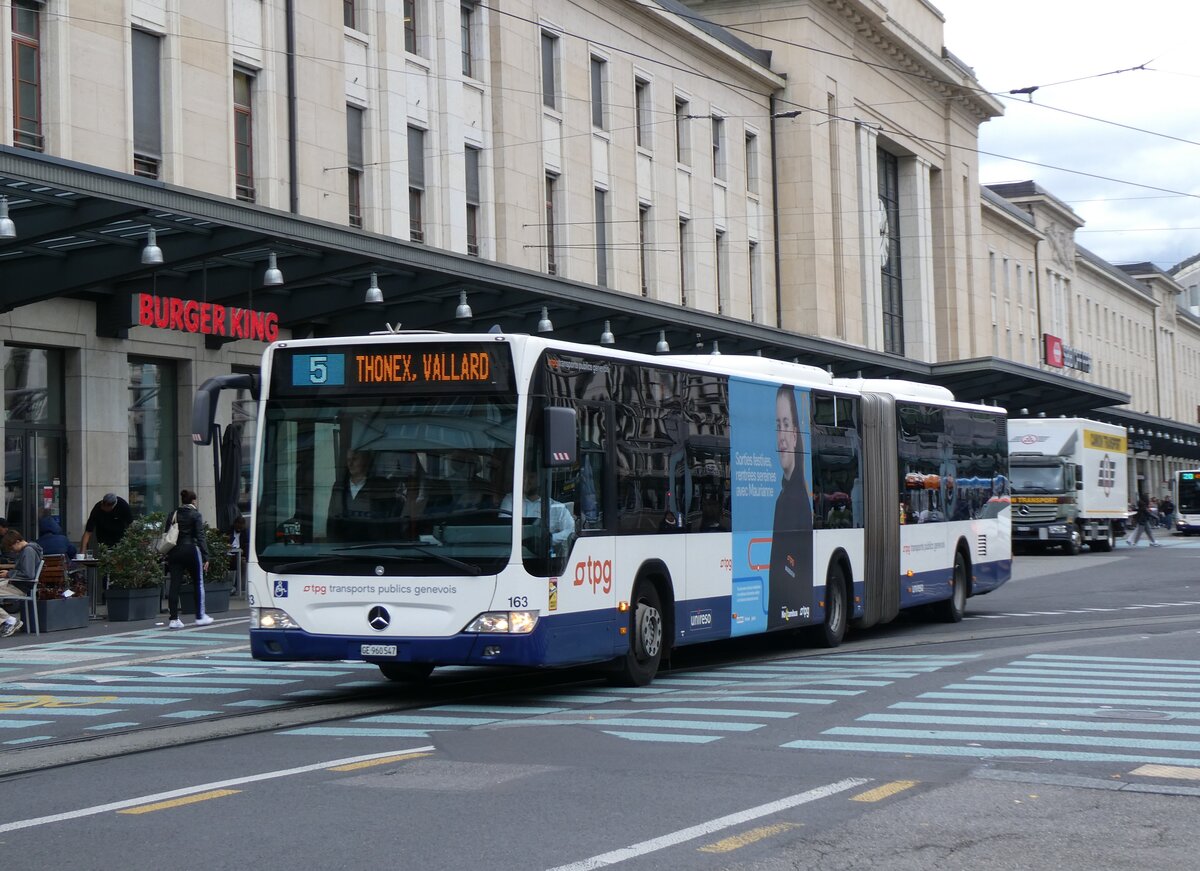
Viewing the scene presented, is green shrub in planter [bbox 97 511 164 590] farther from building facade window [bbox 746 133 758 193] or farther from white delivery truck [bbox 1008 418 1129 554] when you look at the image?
building facade window [bbox 746 133 758 193]

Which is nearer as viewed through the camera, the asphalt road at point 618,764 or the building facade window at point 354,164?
the asphalt road at point 618,764

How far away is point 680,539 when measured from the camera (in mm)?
14719

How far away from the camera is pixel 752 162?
164 feet

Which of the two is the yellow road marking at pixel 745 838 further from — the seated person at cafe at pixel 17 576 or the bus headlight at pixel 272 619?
the seated person at cafe at pixel 17 576

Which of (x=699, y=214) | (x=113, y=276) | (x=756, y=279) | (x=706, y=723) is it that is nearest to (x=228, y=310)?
(x=113, y=276)

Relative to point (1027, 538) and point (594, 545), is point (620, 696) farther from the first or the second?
point (1027, 538)

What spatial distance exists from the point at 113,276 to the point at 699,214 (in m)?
24.7

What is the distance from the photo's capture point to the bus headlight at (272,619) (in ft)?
42.1

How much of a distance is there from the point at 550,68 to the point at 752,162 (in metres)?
13.0

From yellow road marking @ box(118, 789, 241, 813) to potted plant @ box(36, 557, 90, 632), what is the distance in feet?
41.3

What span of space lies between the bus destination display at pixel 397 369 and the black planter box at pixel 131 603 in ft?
31.5

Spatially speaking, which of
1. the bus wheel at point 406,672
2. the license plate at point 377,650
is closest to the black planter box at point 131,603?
the bus wheel at point 406,672

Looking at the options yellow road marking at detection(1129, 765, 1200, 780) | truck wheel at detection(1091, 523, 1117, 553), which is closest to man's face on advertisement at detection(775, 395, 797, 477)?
yellow road marking at detection(1129, 765, 1200, 780)

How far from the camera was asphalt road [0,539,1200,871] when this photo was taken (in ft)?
23.7
